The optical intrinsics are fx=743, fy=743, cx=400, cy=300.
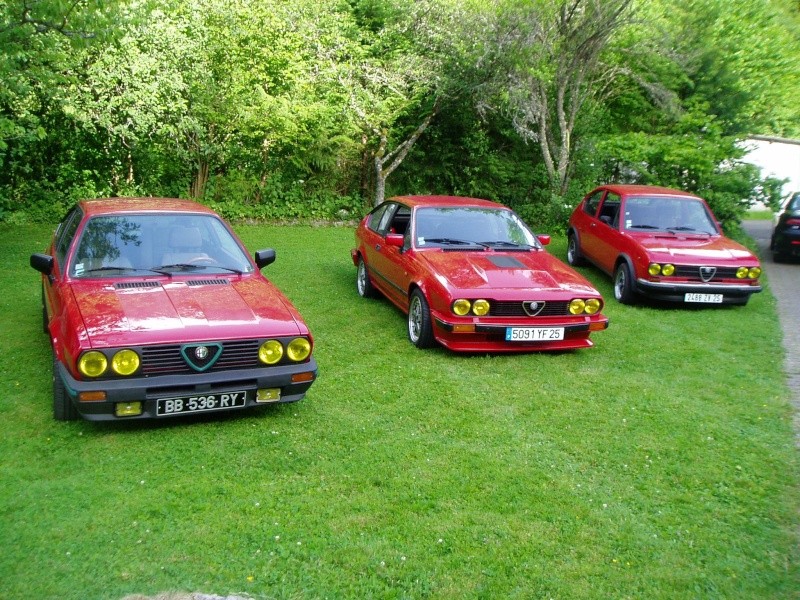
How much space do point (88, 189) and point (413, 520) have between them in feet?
43.7

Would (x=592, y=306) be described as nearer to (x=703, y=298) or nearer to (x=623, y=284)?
(x=623, y=284)

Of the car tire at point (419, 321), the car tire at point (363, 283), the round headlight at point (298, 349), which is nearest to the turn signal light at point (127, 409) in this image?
the round headlight at point (298, 349)

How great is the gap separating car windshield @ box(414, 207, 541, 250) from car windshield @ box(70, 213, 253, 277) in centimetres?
254

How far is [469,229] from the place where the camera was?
8.69m

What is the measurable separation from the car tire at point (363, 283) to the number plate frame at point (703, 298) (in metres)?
4.15

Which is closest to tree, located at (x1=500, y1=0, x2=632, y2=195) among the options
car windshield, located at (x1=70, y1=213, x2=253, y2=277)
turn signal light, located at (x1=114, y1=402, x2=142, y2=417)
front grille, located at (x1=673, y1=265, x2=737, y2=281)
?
front grille, located at (x1=673, y1=265, x2=737, y2=281)

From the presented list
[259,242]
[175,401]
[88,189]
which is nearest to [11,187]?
[88,189]

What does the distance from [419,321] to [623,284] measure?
3849mm

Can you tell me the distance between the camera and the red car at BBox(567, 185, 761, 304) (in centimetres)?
981

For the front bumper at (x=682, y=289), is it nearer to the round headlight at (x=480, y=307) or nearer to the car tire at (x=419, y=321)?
the round headlight at (x=480, y=307)

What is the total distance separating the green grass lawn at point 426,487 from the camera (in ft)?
12.5

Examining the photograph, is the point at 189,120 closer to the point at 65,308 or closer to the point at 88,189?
the point at 88,189

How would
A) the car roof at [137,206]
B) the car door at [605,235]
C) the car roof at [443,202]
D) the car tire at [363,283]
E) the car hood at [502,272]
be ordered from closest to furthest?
the car roof at [137,206], the car hood at [502,272], the car roof at [443,202], the car tire at [363,283], the car door at [605,235]

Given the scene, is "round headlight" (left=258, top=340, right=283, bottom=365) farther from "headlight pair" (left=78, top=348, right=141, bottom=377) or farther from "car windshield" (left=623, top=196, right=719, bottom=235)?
"car windshield" (left=623, top=196, right=719, bottom=235)
